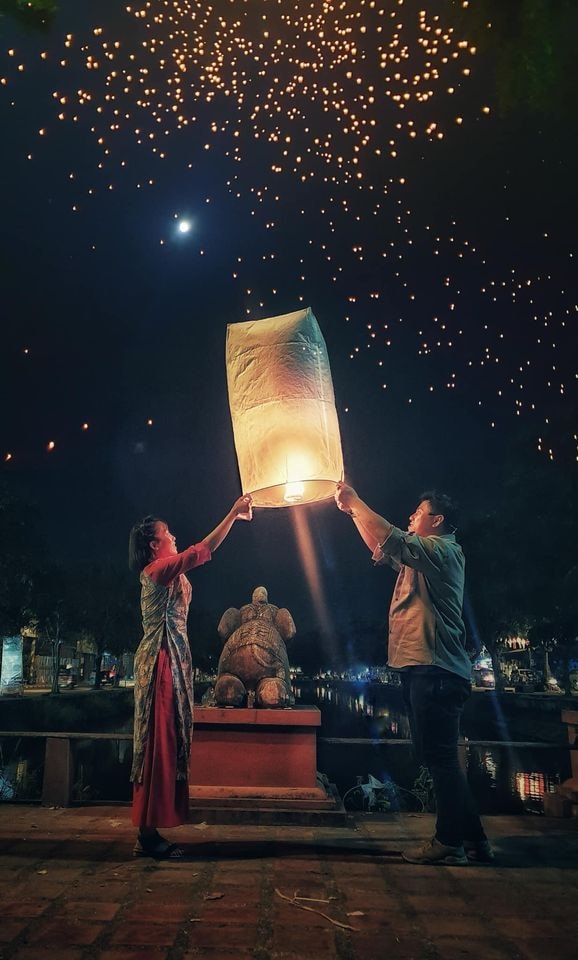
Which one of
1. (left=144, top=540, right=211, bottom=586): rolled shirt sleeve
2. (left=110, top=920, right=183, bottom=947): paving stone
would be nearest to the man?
(left=144, top=540, right=211, bottom=586): rolled shirt sleeve

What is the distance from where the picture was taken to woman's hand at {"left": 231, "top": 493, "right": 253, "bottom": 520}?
13.6ft

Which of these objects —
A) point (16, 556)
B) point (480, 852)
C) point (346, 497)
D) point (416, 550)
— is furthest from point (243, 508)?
point (16, 556)

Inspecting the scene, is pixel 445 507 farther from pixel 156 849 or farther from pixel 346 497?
pixel 156 849

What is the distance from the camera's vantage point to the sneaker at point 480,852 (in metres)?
3.73

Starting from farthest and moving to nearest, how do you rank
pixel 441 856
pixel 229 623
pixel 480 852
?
pixel 229 623, pixel 480 852, pixel 441 856

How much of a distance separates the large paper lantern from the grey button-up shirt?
0.69 metres

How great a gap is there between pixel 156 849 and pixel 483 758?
26.5 m

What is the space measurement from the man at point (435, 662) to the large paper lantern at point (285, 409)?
288mm

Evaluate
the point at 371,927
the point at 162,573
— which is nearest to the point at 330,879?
the point at 371,927

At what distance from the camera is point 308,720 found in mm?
5547

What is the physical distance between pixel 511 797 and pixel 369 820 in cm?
1582

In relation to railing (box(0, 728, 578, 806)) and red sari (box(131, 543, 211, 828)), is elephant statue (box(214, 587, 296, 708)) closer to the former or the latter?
railing (box(0, 728, 578, 806))

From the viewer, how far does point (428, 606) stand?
12.6 feet

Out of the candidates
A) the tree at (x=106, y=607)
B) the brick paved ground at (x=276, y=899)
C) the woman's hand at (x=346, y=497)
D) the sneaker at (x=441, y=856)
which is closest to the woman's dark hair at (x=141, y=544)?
the woman's hand at (x=346, y=497)
